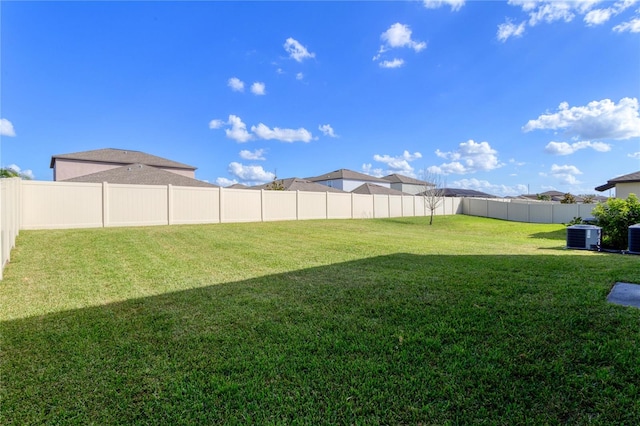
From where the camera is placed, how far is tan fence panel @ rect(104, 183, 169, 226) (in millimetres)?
12820

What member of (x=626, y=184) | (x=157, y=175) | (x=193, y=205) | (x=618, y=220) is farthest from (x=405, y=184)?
(x=618, y=220)

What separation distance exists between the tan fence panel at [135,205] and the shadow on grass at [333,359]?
10931 millimetres

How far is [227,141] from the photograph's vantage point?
30.6 meters

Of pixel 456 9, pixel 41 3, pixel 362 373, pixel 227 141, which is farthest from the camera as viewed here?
pixel 227 141

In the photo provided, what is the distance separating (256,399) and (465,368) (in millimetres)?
1471

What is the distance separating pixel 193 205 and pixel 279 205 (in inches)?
192

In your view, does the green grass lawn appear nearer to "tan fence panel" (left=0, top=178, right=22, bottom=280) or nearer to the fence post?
"tan fence panel" (left=0, top=178, right=22, bottom=280)

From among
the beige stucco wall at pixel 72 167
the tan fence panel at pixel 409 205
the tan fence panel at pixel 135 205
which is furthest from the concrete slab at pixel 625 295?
the beige stucco wall at pixel 72 167

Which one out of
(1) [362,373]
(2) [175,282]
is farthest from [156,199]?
(1) [362,373]

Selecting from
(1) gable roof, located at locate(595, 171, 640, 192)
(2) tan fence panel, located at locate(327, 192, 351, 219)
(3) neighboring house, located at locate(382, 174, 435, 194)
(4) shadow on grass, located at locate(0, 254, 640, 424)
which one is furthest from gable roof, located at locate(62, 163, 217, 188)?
(3) neighboring house, located at locate(382, 174, 435, 194)

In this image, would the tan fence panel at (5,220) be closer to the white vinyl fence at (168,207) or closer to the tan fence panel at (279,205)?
the white vinyl fence at (168,207)

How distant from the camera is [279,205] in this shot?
18109mm

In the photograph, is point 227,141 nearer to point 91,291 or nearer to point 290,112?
point 290,112

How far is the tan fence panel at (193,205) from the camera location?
14398 mm
